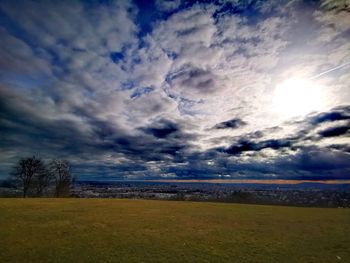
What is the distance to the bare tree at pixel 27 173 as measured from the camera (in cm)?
6794

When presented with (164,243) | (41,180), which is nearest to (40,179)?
(41,180)

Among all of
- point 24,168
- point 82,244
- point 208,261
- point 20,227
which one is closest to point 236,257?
point 208,261

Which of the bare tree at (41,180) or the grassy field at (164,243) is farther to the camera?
the bare tree at (41,180)

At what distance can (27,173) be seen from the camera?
226 feet

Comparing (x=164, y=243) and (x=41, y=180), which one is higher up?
(x=41, y=180)

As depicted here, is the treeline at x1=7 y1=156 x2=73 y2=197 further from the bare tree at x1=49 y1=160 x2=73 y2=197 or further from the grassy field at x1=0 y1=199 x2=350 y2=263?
the grassy field at x1=0 y1=199 x2=350 y2=263

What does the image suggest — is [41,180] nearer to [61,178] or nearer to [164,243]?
[61,178]

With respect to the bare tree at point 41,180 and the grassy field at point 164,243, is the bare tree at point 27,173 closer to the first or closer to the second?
the bare tree at point 41,180

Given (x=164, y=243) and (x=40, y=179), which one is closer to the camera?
(x=164, y=243)

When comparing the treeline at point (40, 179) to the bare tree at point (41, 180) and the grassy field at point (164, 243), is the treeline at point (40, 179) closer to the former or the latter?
the bare tree at point (41, 180)

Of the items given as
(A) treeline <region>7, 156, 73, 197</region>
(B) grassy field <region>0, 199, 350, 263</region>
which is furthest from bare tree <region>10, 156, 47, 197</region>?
(B) grassy field <region>0, 199, 350, 263</region>

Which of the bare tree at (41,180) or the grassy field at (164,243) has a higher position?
the bare tree at (41,180)

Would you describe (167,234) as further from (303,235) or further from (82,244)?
(303,235)

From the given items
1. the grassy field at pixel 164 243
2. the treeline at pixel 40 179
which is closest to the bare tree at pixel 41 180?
the treeline at pixel 40 179
